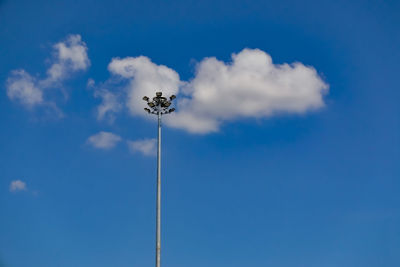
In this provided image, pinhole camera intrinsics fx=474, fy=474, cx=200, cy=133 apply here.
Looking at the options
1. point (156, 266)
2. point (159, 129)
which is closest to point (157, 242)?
point (156, 266)

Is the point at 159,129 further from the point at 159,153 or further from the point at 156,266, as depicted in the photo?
the point at 156,266

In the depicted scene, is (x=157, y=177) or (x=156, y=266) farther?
(x=157, y=177)

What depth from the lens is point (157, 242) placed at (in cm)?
3309

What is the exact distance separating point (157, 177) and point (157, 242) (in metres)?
4.93

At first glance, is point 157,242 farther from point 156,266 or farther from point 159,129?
point 159,129

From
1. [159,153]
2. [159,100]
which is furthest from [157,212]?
[159,100]

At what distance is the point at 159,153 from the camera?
3656 centimetres

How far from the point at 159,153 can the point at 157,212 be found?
481cm

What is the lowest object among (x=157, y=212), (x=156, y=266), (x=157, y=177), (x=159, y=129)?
(x=156, y=266)

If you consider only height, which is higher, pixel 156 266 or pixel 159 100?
pixel 159 100

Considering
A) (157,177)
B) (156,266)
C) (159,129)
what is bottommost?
(156,266)

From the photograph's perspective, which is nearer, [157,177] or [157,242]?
[157,242]

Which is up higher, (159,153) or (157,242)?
(159,153)

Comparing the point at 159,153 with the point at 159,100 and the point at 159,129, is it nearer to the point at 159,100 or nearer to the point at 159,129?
the point at 159,129
